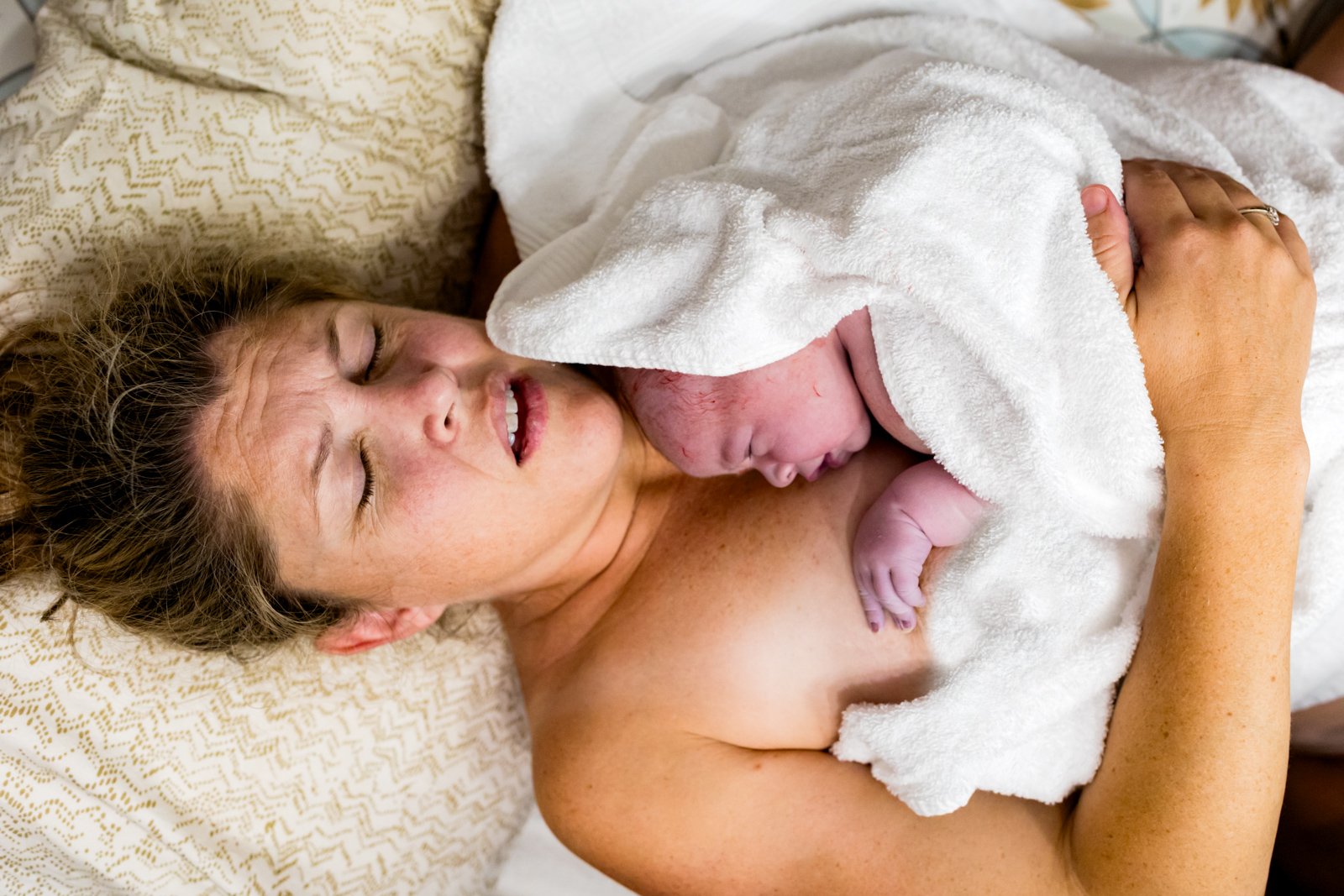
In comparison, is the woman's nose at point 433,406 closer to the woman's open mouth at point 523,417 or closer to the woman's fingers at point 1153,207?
the woman's open mouth at point 523,417

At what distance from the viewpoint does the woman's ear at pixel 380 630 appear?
1.42 m

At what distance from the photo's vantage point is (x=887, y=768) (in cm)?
125

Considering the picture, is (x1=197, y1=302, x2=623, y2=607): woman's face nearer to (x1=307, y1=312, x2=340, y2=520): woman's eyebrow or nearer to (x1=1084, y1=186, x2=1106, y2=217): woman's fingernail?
(x1=307, y1=312, x2=340, y2=520): woman's eyebrow

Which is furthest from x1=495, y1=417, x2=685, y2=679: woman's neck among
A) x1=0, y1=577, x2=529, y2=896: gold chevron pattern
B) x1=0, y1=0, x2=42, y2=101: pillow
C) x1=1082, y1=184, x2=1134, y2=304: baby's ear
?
x1=0, y1=0, x2=42, y2=101: pillow

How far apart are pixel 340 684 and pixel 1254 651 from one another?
1.28 m

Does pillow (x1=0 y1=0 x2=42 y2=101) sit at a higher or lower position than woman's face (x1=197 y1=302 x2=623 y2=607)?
higher

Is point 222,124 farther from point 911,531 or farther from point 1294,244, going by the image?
point 1294,244

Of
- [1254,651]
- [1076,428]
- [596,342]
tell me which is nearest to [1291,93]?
[1076,428]

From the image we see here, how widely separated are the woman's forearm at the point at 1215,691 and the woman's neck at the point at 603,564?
74 centimetres

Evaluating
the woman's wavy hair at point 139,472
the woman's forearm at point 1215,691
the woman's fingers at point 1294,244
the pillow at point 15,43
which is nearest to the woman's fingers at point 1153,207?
the woman's fingers at point 1294,244

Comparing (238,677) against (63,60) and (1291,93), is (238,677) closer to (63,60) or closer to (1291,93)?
(63,60)

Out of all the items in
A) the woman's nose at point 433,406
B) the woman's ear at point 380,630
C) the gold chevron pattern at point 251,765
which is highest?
the woman's nose at point 433,406

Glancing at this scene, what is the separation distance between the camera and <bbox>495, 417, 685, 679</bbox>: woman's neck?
58.7 inches

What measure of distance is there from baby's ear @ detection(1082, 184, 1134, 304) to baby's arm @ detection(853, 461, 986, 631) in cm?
31
